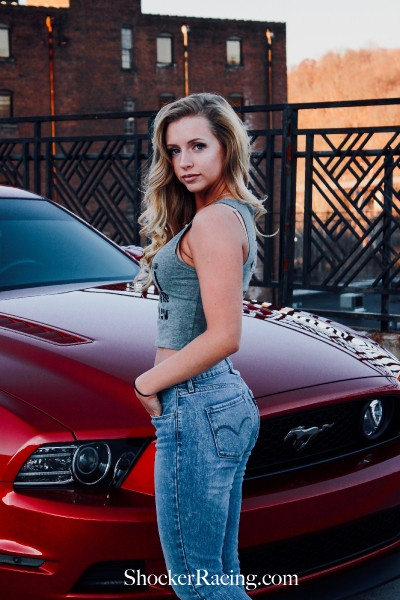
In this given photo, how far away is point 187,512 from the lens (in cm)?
221

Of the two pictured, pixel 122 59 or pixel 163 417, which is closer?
pixel 163 417

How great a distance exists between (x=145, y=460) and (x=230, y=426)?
672 mm

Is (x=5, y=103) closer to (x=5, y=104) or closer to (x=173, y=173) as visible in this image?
(x=5, y=104)

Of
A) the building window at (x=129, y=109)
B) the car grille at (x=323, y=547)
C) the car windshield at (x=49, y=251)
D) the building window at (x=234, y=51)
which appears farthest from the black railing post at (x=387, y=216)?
the building window at (x=234, y=51)

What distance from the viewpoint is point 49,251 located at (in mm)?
4781

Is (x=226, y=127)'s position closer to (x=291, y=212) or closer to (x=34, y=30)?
(x=291, y=212)

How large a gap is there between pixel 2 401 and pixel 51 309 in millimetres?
1013

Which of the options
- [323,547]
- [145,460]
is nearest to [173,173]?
[145,460]

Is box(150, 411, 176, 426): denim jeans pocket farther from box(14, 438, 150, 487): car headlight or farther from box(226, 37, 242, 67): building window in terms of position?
box(226, 37, 242, 67): building window

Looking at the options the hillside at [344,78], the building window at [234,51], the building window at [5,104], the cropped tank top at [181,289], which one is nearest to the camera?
the cropped tank top at [181,289]

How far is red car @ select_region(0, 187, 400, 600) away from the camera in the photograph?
2.73 m

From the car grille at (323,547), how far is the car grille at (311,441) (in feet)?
0.81

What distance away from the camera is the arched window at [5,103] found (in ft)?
144

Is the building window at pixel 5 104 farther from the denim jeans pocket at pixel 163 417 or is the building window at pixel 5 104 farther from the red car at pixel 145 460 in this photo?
the denim jeans pocket at pixel 163 417
